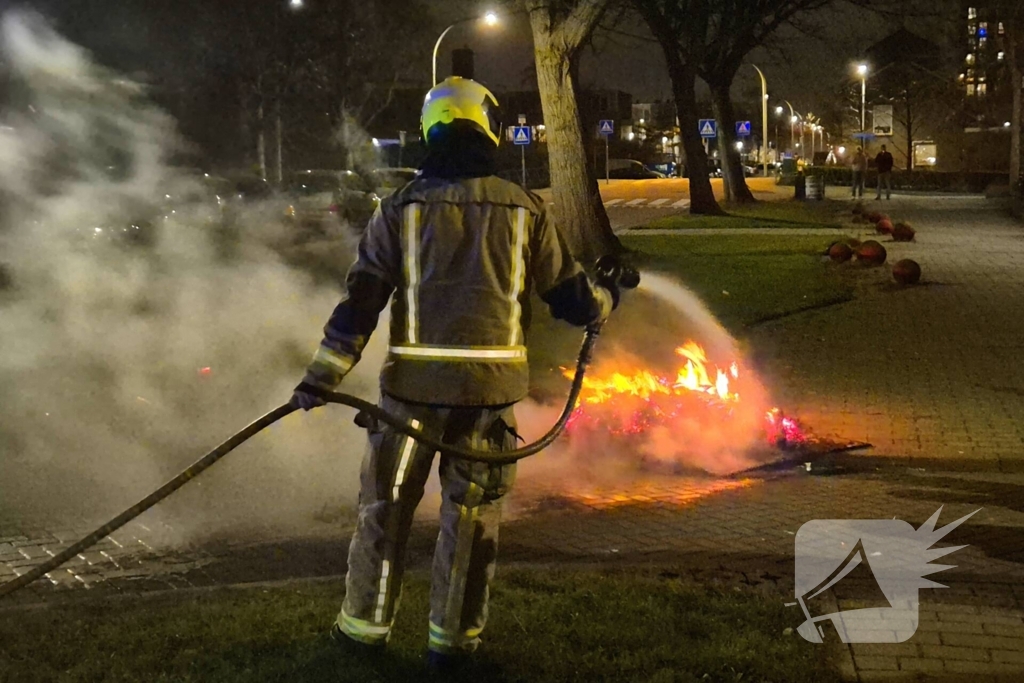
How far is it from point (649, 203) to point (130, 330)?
2990cm

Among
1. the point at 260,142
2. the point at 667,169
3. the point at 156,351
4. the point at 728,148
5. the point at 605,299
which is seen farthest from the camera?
the point at 667,169

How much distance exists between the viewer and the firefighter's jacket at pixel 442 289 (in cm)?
403

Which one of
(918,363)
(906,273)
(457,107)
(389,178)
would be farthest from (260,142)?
(457,107)

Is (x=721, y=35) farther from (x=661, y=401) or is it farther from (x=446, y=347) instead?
(x=446, y=347)

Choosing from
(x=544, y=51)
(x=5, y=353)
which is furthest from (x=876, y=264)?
(x=5, y=353)

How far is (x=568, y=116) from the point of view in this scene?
1861 cm

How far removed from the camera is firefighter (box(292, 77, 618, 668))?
405cm

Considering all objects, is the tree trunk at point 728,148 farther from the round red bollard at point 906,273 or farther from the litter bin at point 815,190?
the round red bollard at point 906,273

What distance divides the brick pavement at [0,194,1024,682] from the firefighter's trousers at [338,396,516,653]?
1385 millimetres

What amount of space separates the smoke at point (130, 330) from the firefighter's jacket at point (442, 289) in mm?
2659

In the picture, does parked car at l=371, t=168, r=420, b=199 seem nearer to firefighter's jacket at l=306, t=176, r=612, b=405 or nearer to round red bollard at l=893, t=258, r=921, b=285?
round red bollard at l=893, t=258, r=921, b=285

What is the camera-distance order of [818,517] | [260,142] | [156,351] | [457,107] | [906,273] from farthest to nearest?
1. [260,142]
2. [906,273]
3. [156,351]
4. [818,517]
5. [457,107]

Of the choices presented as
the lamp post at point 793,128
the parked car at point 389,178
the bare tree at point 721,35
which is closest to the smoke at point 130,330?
the bare tree at point 721,35

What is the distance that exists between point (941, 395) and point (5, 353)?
810cm
